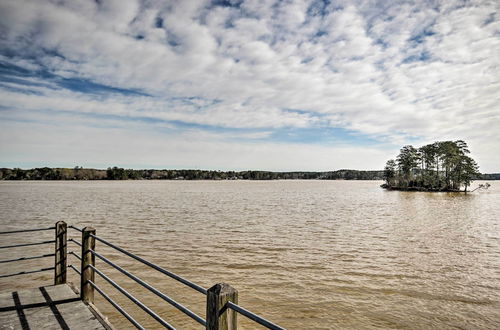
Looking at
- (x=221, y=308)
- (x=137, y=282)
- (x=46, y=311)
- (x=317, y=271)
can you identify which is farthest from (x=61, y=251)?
(x=317, y=271)

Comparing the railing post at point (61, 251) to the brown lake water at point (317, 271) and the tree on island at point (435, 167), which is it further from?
the tree on island at point (435, 167)

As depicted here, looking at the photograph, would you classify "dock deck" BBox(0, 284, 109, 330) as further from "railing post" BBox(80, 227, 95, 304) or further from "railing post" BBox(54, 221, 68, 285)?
"railing post" BBox(54, 221, 68, 285)

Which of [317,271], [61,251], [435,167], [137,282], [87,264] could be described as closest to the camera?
[137,282]

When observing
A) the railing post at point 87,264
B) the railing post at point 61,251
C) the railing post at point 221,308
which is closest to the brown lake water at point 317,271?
the railing post at point 61,251

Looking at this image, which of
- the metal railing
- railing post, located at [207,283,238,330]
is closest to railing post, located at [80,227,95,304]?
the metal railing

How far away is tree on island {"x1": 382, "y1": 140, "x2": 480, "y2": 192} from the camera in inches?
3216

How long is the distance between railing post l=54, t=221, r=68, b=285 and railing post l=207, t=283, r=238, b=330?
5849 mm

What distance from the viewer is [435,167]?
306 feet

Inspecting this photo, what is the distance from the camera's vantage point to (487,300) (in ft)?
33.4

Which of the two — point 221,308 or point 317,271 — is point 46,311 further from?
point 317,271

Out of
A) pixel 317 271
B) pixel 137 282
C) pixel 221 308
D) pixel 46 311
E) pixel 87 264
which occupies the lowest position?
pixel 317 271

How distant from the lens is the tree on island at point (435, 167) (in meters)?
81.7

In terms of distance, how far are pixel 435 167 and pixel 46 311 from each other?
349 feet

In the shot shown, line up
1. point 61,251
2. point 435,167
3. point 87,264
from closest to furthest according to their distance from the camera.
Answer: point 87,264, point 61,251, point 435,167
